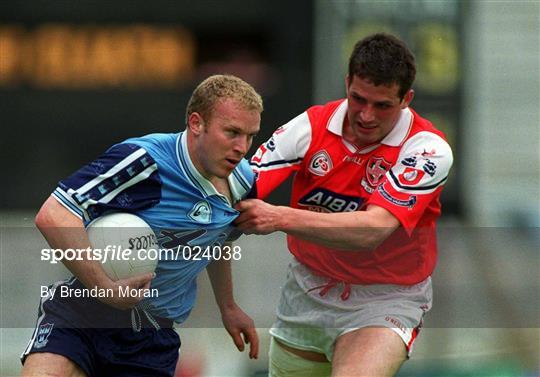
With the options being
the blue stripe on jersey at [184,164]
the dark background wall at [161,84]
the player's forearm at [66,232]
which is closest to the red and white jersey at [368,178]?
the blue stripe on jersey at [184,164]

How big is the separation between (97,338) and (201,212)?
0.58m

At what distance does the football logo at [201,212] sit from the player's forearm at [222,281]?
34 centimetres

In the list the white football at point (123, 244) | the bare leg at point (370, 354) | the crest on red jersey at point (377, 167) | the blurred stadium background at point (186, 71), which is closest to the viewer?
the white football at point (123, 244)

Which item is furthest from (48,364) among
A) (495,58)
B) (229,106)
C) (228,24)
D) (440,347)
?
(495,58)

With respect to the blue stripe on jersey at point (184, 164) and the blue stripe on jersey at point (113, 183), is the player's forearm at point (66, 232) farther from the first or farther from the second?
the blue stripe on jersey at point (184, 164)

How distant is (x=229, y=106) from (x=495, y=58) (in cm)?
731

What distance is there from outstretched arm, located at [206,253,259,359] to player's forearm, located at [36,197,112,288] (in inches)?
28.0

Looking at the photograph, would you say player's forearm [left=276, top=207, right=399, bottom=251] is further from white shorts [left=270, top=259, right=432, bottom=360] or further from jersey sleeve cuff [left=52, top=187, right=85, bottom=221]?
jersey sleeve cuff [left=52, top=187, right=85, bottom=221]

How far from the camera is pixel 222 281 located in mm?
5078

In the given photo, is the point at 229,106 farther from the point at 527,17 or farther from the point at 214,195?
the point at 527,17

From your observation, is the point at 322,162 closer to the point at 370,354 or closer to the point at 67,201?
the point at 370,354

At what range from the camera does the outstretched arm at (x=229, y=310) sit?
16.6 feet

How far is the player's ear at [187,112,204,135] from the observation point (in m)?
4.64

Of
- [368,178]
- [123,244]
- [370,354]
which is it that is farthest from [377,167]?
[123,244]
